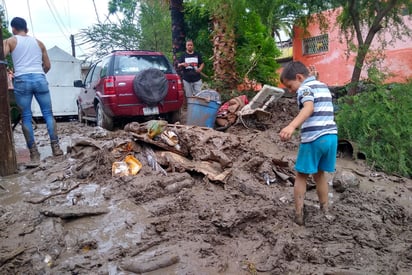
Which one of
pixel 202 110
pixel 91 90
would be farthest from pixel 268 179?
pixel 91 90

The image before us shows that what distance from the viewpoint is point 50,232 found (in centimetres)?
321

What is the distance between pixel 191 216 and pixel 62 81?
13100mm

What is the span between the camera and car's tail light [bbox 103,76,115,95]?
24.1 feet

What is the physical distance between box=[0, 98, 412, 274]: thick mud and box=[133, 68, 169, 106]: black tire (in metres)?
2.03

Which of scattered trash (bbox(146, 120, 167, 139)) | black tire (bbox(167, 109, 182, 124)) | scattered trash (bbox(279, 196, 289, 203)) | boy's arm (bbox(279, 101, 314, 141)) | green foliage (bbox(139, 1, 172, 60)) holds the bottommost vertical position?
scattered trash (bbox(279, 196, 289, 203))

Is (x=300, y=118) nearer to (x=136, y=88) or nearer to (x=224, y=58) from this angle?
(x=136, y=88)

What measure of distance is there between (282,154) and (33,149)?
379 cm

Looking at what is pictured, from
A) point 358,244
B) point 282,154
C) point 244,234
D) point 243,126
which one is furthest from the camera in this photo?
point 243,126

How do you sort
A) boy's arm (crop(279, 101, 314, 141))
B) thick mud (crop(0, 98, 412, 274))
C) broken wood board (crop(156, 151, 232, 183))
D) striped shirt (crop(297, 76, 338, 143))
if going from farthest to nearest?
broken wood board (crop(156, 151, 232, 183))
striped shirt (crop(297, 76, 338, 143))
boy's arm (crop(279, 101, 314, 141))
thick mud (crop(0, 98, 412, 274))

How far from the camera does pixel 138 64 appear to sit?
7.80m

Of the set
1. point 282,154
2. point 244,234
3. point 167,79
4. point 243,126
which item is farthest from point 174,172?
point 167,79

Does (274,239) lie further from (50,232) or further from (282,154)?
(282,154)

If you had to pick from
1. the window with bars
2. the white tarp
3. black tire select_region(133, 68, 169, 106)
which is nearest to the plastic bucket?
black tire select_region(133, 68, 169, 106)

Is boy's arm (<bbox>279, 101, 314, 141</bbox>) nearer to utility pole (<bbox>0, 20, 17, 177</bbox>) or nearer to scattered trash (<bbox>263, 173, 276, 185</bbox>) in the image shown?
scattered trash (<bbox>263, 173, 276, 185</bbox>)
